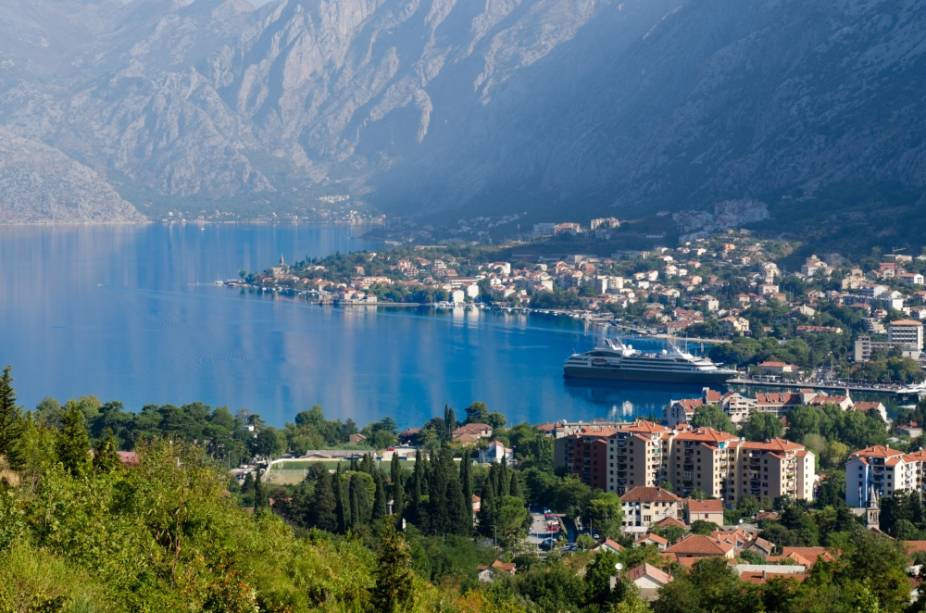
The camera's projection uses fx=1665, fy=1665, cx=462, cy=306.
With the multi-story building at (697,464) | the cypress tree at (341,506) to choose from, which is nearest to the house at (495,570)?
the cypress tree at (341,506)

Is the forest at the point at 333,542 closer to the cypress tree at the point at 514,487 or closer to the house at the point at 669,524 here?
the cypress tree at the point at 514,487

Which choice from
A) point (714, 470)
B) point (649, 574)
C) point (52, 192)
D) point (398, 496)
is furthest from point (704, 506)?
point (52, 192)

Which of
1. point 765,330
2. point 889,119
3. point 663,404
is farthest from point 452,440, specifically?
point 889,119

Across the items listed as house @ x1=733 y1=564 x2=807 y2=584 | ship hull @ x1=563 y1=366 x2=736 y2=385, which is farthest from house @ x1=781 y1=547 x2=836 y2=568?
ship hull @ x1=563 y1=366 x2=736 y2=385

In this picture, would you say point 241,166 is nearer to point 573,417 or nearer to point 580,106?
point 580,106

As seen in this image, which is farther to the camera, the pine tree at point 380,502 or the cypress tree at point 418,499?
the pine tree at point 380,502

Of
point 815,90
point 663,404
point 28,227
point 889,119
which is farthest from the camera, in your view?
point 28,227
